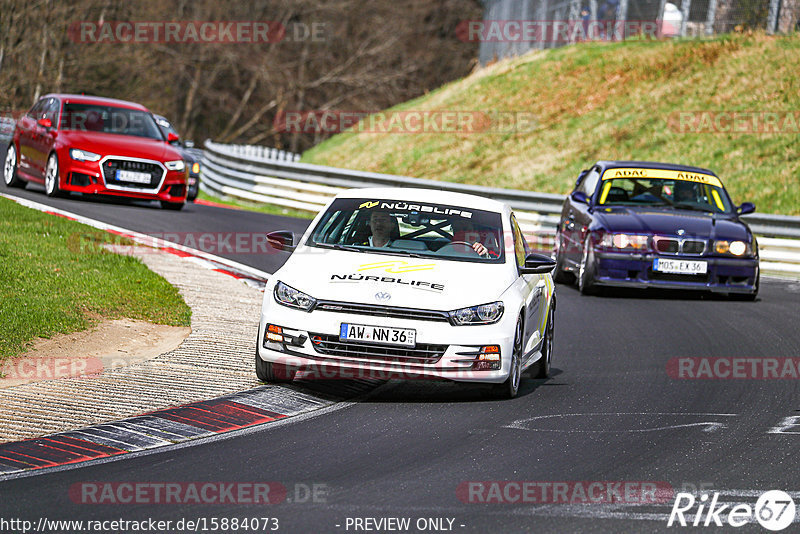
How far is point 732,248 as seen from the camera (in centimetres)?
1570

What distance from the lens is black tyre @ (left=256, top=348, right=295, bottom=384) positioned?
360 inches

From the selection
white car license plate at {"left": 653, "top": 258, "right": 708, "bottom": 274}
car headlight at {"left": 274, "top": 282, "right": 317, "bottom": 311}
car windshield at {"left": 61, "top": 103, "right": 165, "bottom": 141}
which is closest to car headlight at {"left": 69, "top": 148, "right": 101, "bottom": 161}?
car windshield at {"left": 61, "top": 103, "right": 165, "bottom": 141}

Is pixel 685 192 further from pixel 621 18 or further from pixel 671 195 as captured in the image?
pixel 621 18

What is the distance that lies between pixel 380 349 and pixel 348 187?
58.3 feet

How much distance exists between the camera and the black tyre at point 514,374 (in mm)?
9137

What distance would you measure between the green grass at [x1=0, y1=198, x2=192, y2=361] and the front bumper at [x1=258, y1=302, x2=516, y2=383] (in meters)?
2.09

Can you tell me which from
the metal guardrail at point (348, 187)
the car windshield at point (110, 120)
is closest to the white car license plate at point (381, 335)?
the metal guardrail at point (348, 187)

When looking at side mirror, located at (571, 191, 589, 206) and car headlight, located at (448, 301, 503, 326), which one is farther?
side mirror, located at (571, 191, 589, 206)

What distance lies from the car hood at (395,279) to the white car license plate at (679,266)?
6.44m

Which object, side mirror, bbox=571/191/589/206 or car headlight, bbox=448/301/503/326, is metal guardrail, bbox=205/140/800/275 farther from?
car headlight, bbox=448/301/503/326

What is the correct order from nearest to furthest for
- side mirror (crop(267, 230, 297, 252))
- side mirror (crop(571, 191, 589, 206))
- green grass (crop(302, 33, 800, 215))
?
side mirror (crop(267, 230, 297, 252)) < side mirror (crop(571, 191, 589, 206)) < green grass (crop(302, 33, 800, 215))

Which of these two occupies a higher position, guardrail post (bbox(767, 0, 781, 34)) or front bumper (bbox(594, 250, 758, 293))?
guardrail post (bbox(767, 0, 781, 34))

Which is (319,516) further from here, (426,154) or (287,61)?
(287,61)

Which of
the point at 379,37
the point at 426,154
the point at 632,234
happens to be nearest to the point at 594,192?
the point at 632,234
